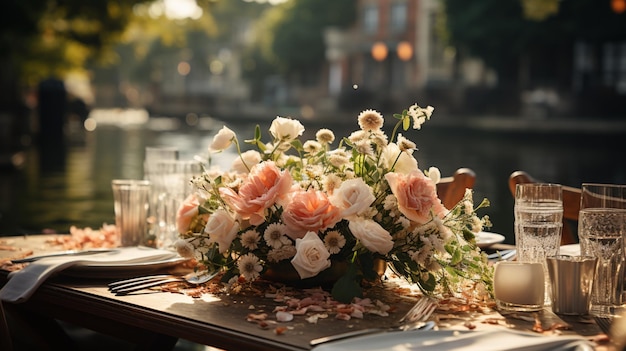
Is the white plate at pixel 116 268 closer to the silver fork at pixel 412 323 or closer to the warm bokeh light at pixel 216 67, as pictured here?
the silver fork at pixel 412 323

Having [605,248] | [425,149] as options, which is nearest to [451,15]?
[425,149]

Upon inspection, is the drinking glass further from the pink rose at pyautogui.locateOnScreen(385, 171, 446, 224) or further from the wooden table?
the pink rose at pyautogui.locateOnScreen(385, 171, 446, 224)

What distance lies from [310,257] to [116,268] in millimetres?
565

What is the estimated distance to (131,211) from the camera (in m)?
3.13

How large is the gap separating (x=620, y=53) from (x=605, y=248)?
33674mm

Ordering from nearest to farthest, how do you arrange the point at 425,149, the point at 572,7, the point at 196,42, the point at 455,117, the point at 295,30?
the point at 425,149, the point at 572,7, the point at 455,117, the point at 295,30, the point at 196,42

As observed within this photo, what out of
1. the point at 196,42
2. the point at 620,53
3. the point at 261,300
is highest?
the point at 196,42

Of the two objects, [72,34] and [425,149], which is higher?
[72,34]

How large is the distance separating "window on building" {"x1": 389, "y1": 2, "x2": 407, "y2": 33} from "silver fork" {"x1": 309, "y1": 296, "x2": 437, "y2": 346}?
46.3 m

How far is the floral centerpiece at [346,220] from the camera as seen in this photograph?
233 centimetres

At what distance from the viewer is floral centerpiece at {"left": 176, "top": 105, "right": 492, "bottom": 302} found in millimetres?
2332

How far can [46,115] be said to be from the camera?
86.9 feet

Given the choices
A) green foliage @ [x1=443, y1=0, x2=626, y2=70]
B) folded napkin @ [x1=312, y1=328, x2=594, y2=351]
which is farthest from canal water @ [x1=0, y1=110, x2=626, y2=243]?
green foliage @ [x1=443, y1=0, x2=626, y2=70]

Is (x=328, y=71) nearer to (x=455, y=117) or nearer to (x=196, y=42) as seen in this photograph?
(x=455, y=117)
